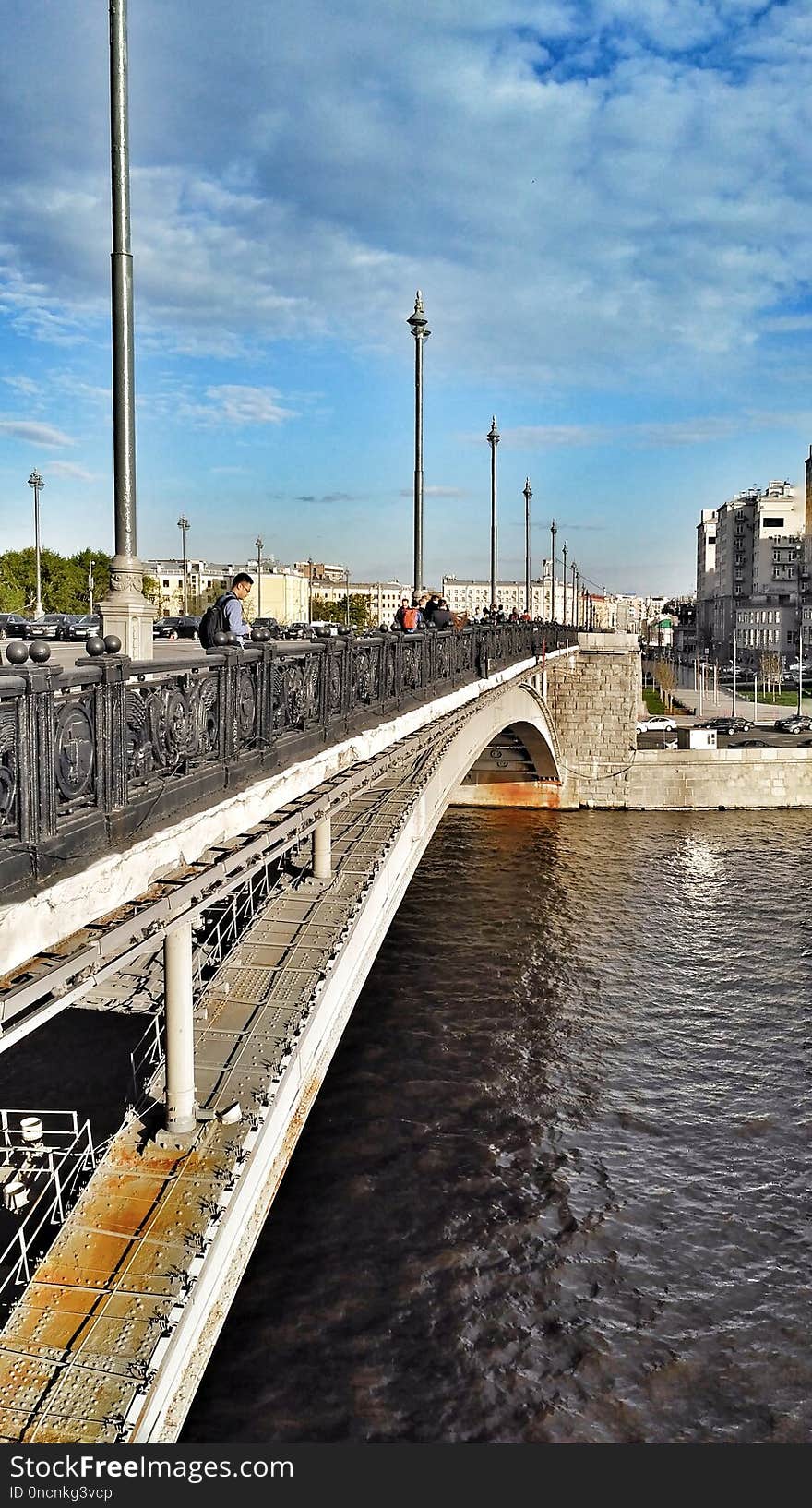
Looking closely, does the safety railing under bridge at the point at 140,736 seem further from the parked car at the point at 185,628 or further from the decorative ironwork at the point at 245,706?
the parked car at the point at 185,628

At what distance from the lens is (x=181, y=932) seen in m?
8.05

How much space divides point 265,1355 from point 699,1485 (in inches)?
150

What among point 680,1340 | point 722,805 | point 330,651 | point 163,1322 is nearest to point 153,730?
point 330,651

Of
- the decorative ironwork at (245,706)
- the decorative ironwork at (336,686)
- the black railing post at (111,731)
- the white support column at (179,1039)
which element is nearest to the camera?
the black railing post at (111,731)

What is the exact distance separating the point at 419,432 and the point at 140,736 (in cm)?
1181

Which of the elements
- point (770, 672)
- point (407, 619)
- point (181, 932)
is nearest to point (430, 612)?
point (407, 619)

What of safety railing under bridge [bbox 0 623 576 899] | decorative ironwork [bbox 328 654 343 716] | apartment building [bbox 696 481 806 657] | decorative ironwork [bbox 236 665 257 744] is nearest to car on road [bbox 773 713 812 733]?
safety railing under bridge [bbox 0 623 576 899]

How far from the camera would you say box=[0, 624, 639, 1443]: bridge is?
182 inches

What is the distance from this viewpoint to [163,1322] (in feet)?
24.2

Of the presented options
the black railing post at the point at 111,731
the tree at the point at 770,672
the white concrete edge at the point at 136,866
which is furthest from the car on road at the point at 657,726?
the black railing post at the point at 111,731

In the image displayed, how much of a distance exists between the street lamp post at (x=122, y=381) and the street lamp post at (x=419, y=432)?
9.04 meters

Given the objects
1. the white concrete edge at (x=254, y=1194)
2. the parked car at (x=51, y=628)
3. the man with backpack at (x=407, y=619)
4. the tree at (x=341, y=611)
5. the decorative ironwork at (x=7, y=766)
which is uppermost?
the tree at (x=341, y=611)

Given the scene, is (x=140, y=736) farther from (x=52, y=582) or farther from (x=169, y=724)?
(x=52, y=582)

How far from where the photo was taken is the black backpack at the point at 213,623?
274 inches
